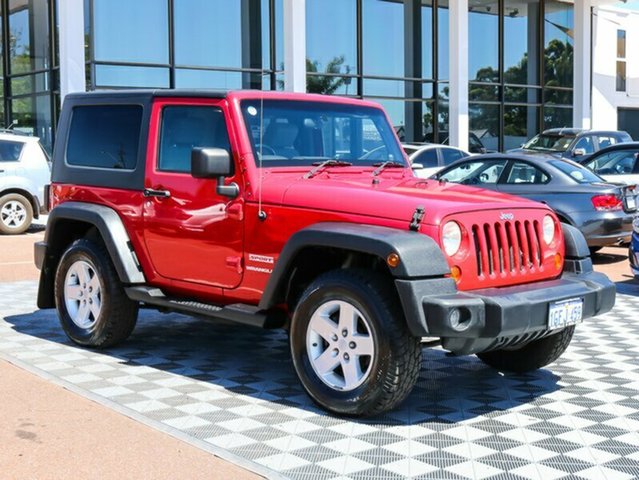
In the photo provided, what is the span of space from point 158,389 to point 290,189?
1.55 m

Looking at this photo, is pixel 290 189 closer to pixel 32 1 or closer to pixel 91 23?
pixel 91 23

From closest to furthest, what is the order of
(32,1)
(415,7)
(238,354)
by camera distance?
1. (238,354)
2. (32,1)
3. (415,7)

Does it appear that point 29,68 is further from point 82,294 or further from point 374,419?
point 374,419

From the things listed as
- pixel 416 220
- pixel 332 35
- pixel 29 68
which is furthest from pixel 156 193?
pixel 332 35

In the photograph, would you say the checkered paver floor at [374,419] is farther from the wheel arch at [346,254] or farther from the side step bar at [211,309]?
the wheel arch at [346,254]

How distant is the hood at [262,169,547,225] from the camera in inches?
210

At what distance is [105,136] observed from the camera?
7223mm

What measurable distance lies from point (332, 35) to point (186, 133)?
2055 cm

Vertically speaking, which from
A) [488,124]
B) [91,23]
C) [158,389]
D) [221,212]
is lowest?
[158,389]

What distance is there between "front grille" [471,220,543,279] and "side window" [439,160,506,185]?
714 cm

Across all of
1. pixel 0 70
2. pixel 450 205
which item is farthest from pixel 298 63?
pixel 450 205

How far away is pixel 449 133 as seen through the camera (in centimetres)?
2770

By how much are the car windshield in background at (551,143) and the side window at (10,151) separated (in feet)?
34.8

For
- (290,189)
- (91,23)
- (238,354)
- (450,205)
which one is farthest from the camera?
(91,23)
